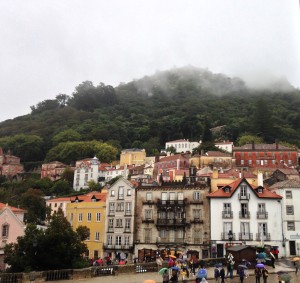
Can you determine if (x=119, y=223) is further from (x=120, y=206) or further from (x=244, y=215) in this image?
(x=244, y=215)

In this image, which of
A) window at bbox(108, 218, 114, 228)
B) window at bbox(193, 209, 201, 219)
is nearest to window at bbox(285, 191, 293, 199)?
window at bbox(193, 209, 201, 219)

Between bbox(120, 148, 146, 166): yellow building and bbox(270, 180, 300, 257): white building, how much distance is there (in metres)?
69.6

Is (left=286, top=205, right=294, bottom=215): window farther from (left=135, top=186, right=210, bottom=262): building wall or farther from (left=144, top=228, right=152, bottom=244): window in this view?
(left=144, top=228, right=152, bottom=244): window

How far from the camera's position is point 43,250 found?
86.3 ft

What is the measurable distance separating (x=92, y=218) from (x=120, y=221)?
4.15 m

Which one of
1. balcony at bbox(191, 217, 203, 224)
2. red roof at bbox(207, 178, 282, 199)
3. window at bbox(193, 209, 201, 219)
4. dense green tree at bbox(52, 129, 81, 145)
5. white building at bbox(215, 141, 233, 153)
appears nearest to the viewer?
red roof at bbox(207, 178, 282, 199)

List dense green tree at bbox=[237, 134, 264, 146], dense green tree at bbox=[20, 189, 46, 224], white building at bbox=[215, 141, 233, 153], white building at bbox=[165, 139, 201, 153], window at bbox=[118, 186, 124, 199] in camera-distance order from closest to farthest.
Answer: window at bbox=[118, 186, 124, 199] → dense green tree at bbox=[20, 189, 46, 224] → white building at bbox=[215, 141, 233, 153] → dense green tree at bbox=[237, 134, 264, 146] → white building at bbox=[165, 139, 201, 153]

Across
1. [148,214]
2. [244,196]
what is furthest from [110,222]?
[244,196]

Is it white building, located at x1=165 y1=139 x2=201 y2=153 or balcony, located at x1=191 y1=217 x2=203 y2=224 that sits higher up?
white building, located at x1=165 y1=139 x2=201 y2=153

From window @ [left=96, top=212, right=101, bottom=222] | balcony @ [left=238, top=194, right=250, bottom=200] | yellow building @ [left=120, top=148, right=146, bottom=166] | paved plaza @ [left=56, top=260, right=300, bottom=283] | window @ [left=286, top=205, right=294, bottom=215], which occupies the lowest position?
paved plaza @ [left=56, top=260, right=300, bottom=283]

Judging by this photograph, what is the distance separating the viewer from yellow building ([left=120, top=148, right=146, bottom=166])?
110000mm

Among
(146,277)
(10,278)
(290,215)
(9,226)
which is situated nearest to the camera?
(10,278)

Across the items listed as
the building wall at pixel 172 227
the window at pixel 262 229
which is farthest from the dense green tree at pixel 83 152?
the window at pixel 262 229

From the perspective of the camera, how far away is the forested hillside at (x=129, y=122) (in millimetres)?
121500
